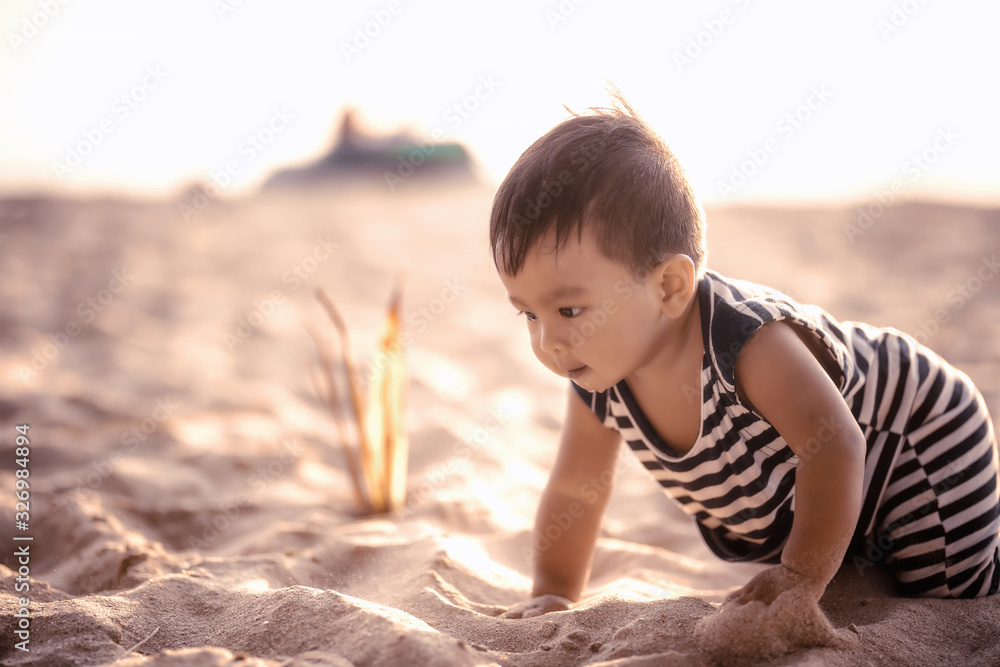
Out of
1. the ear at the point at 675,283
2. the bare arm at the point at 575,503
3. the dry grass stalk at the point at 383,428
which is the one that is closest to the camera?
the ear at the point at 675,283

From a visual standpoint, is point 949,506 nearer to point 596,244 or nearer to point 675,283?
point 675,283

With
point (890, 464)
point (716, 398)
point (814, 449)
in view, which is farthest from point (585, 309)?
point (890, 464)

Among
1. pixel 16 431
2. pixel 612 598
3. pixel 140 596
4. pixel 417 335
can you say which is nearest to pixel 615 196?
pixel 612 598

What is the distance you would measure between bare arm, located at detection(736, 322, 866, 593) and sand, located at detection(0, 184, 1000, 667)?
11cm

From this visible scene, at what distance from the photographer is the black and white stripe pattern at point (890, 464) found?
1.37m

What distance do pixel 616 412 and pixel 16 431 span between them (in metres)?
2.23

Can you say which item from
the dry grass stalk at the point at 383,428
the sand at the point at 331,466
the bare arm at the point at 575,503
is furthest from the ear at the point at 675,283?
the dry grass stalk at the point at 383,428

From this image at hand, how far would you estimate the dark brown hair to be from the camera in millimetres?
1197

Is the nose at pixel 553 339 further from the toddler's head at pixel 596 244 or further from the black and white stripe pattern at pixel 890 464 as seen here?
the black and white stripe pattern at pixel 890 464

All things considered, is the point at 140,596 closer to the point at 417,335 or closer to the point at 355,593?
the point at 355,593

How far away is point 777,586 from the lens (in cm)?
112

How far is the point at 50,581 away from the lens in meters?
1.59

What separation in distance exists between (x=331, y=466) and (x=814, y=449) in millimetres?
1996

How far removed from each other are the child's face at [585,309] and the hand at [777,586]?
404mm
